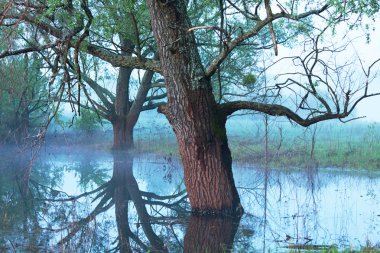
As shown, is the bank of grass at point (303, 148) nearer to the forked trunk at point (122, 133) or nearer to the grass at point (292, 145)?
the grass at point (292, 145)

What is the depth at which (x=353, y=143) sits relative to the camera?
957 inches

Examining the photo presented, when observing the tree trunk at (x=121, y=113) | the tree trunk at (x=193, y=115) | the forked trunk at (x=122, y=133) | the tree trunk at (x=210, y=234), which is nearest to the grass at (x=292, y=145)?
the forked trunk at (x=122, y=133)

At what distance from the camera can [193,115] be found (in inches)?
449

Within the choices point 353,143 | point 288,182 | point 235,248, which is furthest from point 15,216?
point 353,143

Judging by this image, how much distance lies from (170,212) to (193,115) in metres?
2.51

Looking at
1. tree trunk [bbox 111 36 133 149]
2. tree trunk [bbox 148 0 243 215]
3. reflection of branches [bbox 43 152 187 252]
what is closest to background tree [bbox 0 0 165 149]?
tree trunk [bbox 111 36 133 149]

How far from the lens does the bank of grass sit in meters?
20.8

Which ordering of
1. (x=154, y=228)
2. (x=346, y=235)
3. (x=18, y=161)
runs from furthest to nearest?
1. (x=18, y=161)
2. (x=154, y=228)
3. (x=346, y=235)

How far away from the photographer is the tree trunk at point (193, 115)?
37.1ft

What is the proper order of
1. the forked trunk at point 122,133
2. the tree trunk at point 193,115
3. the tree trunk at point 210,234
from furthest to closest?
the forked trunk at point 122,133 < the tree trunk at point 193,115 < the tree trunk at point 210,234

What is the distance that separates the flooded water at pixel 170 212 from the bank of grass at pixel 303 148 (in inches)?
41.1

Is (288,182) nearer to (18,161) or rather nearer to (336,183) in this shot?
(336,183)

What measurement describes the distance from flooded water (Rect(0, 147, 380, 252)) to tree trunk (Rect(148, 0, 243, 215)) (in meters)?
0.47

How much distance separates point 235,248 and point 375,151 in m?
13.9
